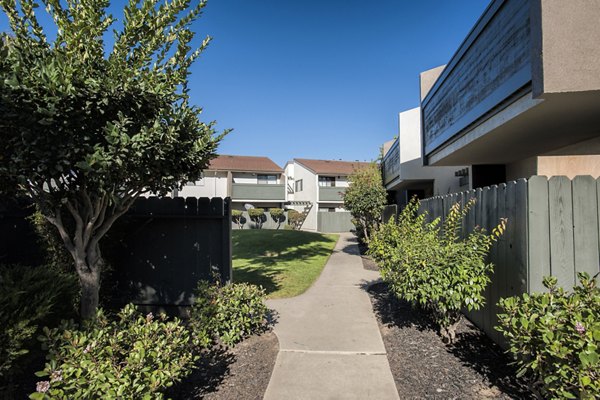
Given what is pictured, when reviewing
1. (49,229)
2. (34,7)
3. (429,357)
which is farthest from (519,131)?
(49,229)

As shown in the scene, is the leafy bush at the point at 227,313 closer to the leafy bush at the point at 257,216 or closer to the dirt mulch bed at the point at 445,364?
the dirt mulch bed at the point at 445,364

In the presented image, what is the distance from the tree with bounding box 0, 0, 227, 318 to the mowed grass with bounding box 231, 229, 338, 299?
3.78 meters

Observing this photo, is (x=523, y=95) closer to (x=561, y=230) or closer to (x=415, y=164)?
(x=561, y=230)

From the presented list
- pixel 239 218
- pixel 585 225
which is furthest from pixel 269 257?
pixel 239 218

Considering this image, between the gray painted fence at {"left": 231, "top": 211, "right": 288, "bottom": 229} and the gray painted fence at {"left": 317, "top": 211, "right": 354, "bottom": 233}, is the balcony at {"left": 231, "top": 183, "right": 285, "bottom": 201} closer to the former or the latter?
the gray painted fence at {"left": 231, "top": 211, "right": 288, "bottom": 229}

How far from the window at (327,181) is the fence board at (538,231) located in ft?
103

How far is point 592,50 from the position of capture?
136 inches

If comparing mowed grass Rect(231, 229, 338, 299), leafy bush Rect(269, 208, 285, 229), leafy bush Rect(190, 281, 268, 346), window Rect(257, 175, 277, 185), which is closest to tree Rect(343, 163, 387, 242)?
mowed grass Rect(231, 229, 338, 299)

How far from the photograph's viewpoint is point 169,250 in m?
5.81

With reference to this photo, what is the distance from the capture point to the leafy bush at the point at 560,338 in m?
2.07

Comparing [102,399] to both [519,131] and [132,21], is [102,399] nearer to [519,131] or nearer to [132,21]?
[132,21]

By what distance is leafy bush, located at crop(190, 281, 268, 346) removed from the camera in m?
4.24

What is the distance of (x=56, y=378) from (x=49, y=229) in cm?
361

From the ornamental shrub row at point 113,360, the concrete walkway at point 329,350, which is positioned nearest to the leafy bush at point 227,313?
the concrete walkway at point 329,350
